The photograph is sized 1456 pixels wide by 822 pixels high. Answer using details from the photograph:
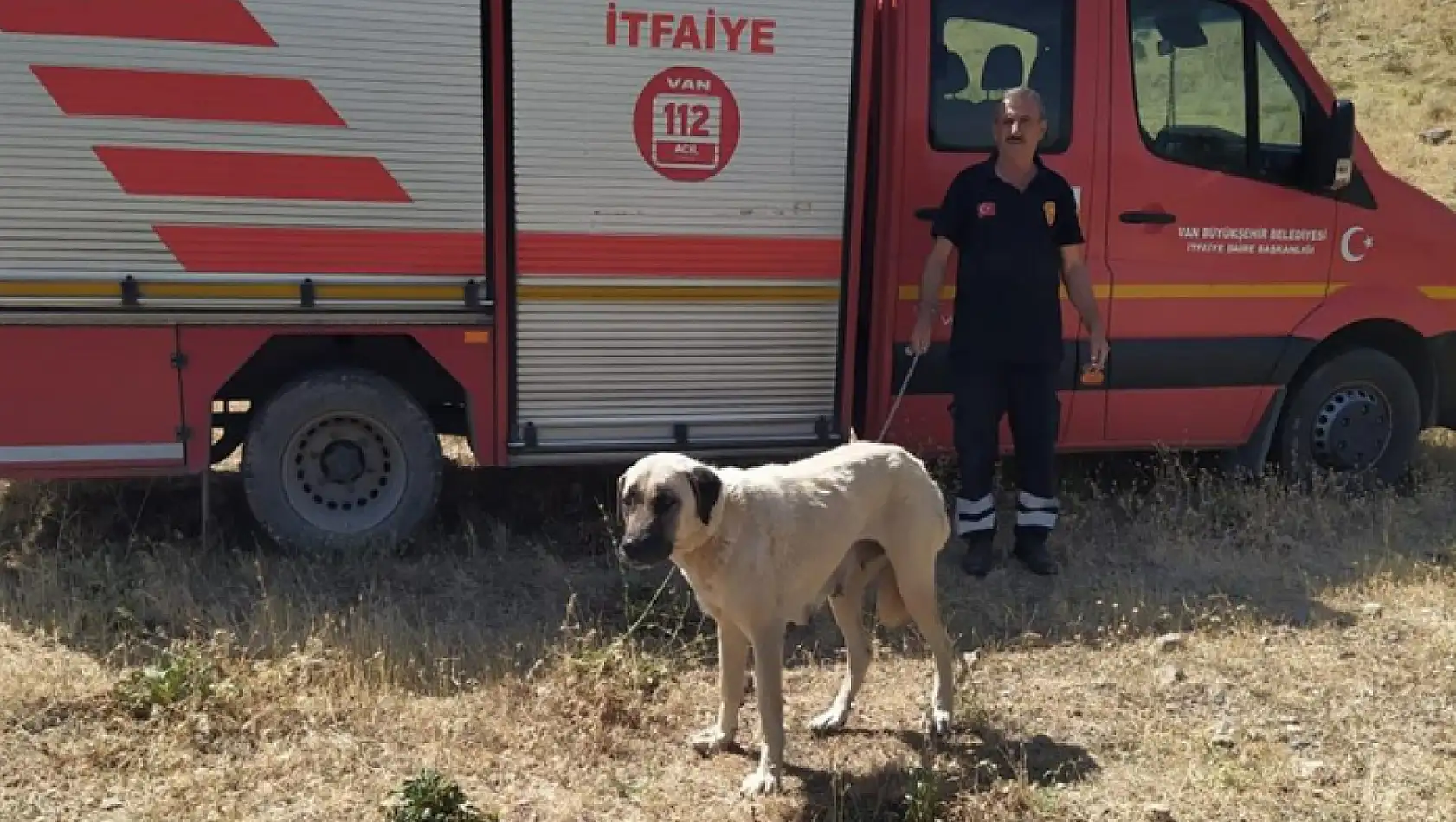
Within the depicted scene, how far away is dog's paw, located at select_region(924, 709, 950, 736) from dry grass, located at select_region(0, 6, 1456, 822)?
0.19 feet

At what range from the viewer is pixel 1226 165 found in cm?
630

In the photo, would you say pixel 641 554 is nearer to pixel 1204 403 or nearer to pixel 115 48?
pixel 115 48

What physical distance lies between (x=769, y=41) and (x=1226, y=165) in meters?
2.49

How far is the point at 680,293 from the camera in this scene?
571 cm

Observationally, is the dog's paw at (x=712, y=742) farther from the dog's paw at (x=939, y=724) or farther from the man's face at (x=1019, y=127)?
the man's face at (x=1019, y=127)

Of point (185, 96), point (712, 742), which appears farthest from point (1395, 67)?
point (712, 742)

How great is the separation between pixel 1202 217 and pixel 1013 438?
61.0 inches

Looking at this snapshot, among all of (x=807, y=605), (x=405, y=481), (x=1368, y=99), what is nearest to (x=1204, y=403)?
(x=807, y=605)

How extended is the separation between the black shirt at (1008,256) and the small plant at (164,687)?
11.2ft

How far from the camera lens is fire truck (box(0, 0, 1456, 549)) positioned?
5051 mm

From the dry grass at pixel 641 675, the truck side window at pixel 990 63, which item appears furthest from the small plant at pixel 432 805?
the truck side window at pixel 990 63

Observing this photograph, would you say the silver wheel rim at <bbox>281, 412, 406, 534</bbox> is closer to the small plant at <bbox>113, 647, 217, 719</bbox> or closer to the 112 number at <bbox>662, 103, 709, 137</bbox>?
the small plant at <bbox>113, 647, 217, 719</bbox>

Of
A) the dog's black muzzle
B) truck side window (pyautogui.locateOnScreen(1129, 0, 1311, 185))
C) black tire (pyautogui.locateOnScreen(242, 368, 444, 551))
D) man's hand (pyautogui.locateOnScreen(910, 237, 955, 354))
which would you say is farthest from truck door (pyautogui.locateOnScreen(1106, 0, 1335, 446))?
the dog's black muzzle

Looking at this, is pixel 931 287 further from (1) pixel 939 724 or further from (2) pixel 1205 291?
(1) pixel 939 724
